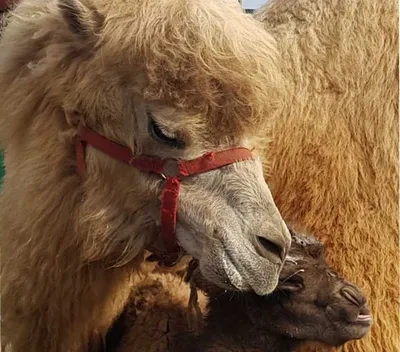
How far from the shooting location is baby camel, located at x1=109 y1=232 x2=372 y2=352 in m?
2.78

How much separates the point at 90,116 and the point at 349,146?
46.0 inches

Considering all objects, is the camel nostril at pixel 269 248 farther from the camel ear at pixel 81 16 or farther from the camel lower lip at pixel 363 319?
the camel ear at pixel 81 16

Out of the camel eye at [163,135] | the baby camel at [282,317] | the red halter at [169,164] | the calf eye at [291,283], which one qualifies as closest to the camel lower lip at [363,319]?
the baby camel at [282,317]

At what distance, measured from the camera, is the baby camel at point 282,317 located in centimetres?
278

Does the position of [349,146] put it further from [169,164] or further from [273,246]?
[169,164]

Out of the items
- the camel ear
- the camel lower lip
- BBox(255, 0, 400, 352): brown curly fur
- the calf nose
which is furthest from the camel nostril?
the camel ear

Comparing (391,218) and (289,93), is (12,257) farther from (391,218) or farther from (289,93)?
(391,218)

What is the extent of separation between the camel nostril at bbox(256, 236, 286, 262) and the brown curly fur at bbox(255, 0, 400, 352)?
0.64 m

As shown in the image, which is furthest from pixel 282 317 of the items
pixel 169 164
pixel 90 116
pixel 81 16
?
pixel 81 16

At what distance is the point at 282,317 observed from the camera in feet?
9.45

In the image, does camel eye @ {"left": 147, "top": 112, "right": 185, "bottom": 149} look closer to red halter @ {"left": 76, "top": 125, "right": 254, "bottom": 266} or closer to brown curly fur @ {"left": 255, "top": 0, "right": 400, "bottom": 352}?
red halter @ {"left": 76, "top": 125, "right": 254, "bottom": 266}

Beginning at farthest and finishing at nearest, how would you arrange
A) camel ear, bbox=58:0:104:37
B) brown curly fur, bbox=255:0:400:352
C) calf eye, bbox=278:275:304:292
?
brown curly fur, bbox=255:0:400:352, calf eye, bbox=278:275:304:292, camel ear, bbox=58:0:104:37

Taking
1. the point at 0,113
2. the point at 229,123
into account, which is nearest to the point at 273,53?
the point at 229,123

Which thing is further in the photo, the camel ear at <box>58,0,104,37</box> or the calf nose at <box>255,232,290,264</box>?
the camel ear at <box>58,0,104,37</box>
